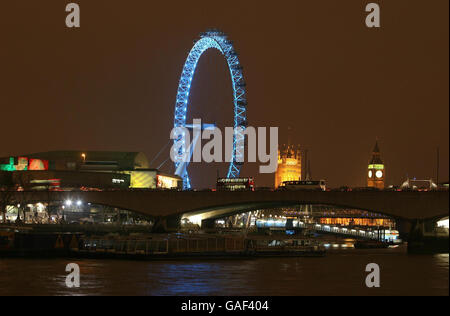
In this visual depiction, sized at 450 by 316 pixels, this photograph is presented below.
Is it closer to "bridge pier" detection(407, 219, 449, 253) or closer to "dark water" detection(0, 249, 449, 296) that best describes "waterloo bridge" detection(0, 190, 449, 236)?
"bridge pier" detection(407, 219, 449, 253)

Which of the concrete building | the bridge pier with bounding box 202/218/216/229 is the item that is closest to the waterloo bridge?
the bridge pier with bounding box 202/218/216/229

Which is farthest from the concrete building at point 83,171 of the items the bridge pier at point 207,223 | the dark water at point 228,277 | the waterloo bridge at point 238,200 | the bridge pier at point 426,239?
the dark water at point 228,277

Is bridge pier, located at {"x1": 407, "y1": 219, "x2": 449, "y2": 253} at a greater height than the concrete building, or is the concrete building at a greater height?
the concrete building

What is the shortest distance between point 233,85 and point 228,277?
72703 mm

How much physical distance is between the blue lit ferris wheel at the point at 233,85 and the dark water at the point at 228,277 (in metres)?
54.3

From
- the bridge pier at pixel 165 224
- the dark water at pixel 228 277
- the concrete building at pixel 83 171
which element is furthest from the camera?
the concrete building at pixel 83 171

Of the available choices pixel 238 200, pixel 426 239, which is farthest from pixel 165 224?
pixel 426 239

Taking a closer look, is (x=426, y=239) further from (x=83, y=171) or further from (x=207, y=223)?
(x=83, y=171)

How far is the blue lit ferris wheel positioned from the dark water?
5425 cm

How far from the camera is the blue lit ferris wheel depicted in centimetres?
13262

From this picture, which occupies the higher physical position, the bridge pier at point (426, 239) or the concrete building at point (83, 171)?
the concrete building at point (83, 171)

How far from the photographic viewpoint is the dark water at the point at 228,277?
57.1 meters

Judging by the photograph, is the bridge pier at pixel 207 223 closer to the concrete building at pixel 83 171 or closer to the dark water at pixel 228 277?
the concrete building at pixel 83 171
